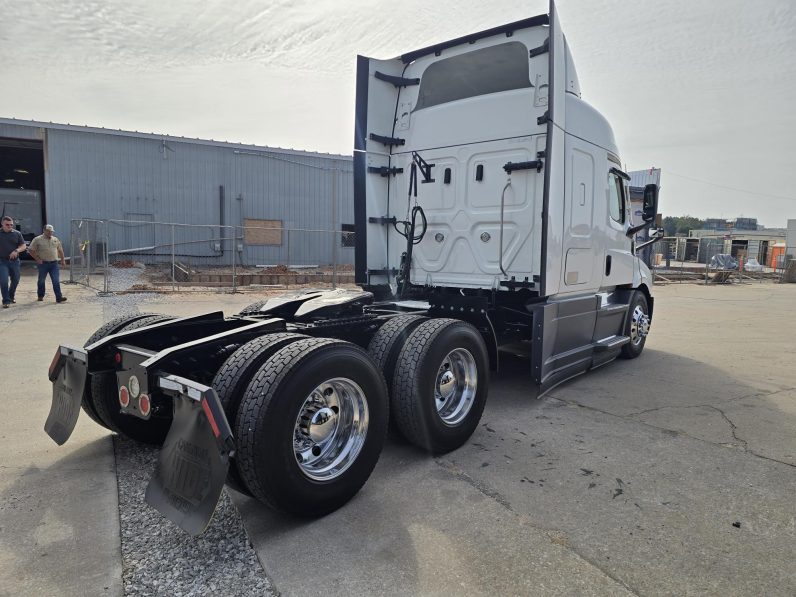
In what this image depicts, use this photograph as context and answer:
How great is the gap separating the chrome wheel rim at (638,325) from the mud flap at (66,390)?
6543 millimetres

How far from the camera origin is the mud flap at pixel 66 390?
11.5 feet

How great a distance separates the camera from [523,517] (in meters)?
3.12

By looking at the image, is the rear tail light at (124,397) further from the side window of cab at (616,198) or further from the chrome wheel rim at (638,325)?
the chrome wheel rim at (638,325)

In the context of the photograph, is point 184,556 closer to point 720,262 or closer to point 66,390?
point 66,390

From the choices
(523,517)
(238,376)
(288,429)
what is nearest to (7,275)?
(238,376)

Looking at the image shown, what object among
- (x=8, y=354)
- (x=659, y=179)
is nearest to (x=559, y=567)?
(x=8, y=354)

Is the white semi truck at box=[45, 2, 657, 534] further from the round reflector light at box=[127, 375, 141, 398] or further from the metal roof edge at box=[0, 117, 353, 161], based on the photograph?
the metal roof edge at box=[0, 117, 353, 161]

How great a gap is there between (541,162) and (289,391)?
142 inches

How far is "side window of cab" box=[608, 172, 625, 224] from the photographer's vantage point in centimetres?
654

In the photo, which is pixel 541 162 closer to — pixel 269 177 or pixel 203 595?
pixel 203 595

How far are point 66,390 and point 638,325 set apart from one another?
6.97m

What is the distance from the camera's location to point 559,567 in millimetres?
2631

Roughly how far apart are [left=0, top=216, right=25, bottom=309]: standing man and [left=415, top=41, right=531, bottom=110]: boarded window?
9.21 meters

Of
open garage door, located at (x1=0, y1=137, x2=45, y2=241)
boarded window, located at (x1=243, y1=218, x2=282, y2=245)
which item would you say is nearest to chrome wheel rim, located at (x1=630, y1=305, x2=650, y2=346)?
boarded window, located at (x1=243, y1=218, x2=282, y2=245)
